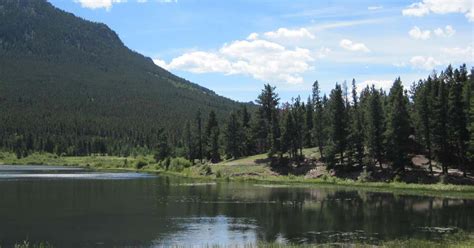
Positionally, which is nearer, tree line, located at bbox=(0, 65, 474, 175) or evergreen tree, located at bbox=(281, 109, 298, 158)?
tree line, located at bbox=(0, 65, 474, 175)

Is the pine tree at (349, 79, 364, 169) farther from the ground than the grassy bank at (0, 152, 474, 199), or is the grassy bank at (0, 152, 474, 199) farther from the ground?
the pine tree at (349, 79, 364, 169)

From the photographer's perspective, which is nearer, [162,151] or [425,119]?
[425,119]

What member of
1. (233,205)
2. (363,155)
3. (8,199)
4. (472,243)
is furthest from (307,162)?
(472,243)

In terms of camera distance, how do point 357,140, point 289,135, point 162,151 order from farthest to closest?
point 162,151 < point 289,135 < point 357,140

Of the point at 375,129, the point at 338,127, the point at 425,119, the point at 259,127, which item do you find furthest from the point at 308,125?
the point at 425,119

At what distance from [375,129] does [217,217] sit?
182ft

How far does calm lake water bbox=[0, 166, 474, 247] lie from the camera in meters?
44.7

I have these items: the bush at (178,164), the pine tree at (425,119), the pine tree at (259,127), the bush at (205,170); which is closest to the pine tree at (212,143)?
the bush at (178,164)

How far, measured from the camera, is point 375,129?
105m

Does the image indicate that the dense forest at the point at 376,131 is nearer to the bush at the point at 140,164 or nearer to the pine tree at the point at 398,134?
the pine tree at the point at 398,134

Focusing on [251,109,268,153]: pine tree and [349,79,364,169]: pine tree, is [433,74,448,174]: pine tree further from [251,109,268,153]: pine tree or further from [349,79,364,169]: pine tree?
[251,109,268,153]: pine tree

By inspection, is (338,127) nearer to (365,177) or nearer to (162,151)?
(365,177)

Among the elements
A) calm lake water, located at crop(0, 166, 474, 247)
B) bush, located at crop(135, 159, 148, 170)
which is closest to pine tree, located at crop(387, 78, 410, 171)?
calm lake water, located at crop(0, 166, 474, 247)

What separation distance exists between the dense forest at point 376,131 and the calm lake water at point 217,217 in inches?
725
